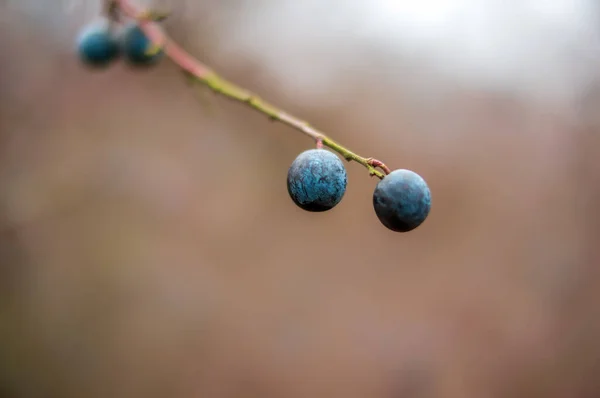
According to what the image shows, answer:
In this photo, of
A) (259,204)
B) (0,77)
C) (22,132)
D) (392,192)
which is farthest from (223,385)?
(392,192)

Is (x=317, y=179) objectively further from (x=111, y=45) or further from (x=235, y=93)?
(x=111, y=45)

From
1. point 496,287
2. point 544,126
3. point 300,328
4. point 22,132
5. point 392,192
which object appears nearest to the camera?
point 392,192

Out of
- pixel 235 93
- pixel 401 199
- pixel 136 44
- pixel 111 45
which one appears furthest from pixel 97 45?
pixel 401 199

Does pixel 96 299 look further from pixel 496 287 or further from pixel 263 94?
pixel 496 287

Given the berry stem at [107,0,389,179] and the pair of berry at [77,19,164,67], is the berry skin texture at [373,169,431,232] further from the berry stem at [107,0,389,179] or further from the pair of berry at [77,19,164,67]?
the pair of berry at [77,19,164,67]

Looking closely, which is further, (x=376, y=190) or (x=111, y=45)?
(x=111, y=45)

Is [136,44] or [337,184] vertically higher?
[136,44]

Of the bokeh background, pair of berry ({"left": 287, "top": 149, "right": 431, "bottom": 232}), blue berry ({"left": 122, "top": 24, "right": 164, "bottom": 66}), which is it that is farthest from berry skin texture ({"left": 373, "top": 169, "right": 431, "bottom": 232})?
the bokeh background
